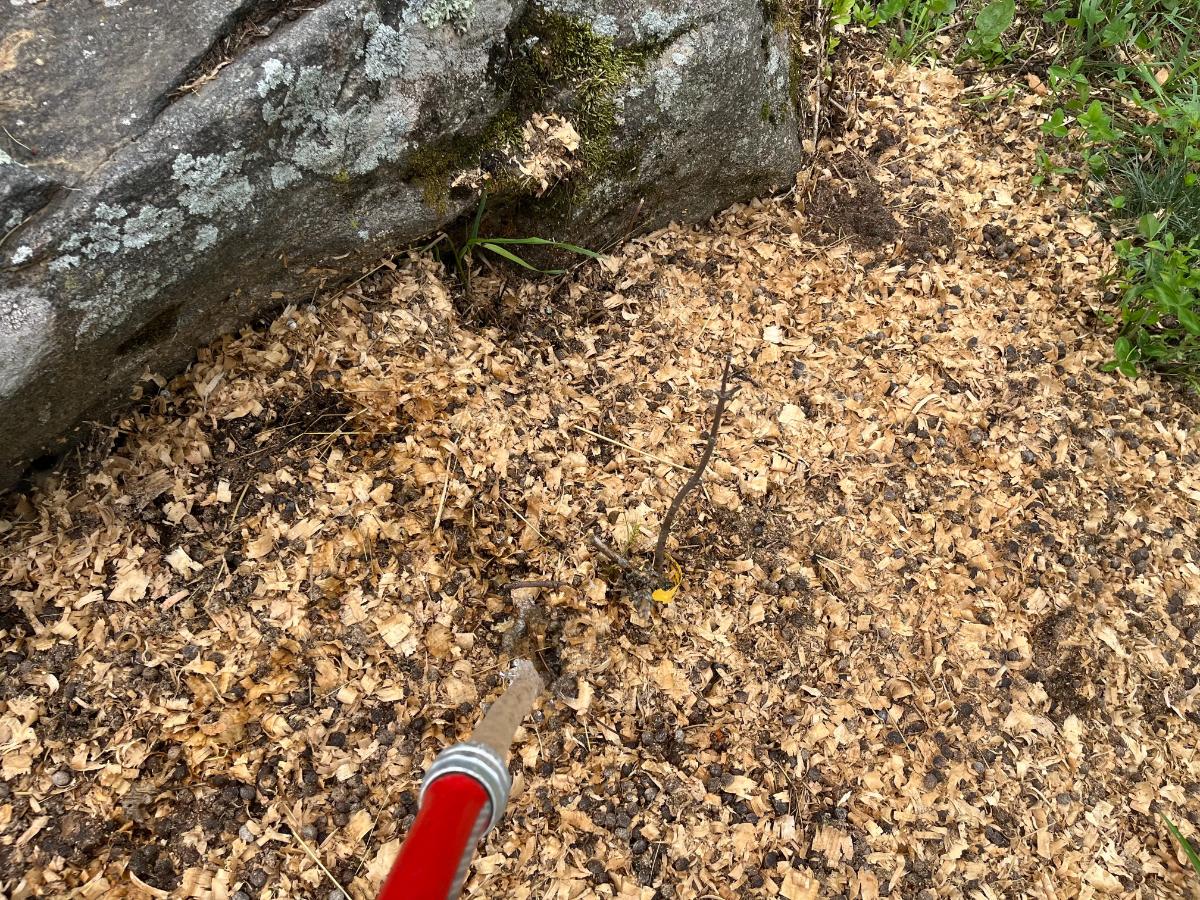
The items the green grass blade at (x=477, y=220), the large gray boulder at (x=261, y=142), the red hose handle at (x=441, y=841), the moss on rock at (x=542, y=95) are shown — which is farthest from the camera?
the green grass blade at (x=477, y=220)

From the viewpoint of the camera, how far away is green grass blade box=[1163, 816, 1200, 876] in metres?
2.11

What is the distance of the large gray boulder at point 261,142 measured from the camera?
1.86 meters

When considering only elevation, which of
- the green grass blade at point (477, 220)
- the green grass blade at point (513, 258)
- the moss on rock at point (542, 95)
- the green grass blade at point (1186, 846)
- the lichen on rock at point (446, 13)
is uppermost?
the lichen on rock at point (446, 13)

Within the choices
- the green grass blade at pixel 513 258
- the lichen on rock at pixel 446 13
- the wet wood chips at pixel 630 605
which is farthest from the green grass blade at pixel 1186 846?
the lichen on rock at pixel 446 13

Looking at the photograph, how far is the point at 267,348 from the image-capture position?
2334 mm

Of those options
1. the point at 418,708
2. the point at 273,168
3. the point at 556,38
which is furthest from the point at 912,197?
the point at 418,708

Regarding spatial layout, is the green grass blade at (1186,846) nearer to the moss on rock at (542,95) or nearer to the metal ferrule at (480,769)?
the metal ferrule at (480,769)

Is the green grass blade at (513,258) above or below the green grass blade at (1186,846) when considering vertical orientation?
above

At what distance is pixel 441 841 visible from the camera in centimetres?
109

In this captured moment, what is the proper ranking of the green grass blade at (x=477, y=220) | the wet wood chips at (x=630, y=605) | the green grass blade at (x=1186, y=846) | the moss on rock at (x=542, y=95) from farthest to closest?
the green grass blade at (x=477, y=220) < the moss on rock at (x=542, y=95) < the green grass blade at (x=1186, y=846) < the wet wood chips at (x=630, y=605)

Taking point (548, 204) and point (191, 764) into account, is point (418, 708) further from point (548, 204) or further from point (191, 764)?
point (548, 204)

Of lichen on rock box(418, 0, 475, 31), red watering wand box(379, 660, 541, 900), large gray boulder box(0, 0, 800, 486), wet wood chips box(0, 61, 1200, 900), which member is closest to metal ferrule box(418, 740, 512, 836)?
red watering wand box(379, 660, 541, 900)

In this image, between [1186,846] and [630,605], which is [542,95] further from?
[1186,846]

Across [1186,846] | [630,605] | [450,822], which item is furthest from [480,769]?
[1186,846]
